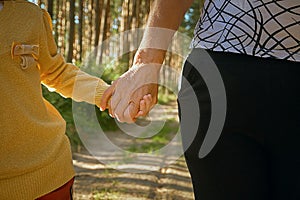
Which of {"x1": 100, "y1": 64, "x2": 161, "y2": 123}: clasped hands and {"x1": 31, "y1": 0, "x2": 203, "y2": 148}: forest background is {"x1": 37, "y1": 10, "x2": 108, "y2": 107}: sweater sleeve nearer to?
{"x1": 100, "y1": 64, "x2": 161, "y2": 123}: clasped hands

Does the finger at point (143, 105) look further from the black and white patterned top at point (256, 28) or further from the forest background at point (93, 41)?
the forest background at point (93, 41)

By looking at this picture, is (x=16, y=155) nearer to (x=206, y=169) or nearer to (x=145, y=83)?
(x=145, y=83)

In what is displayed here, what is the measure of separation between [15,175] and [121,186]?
9.20 feet

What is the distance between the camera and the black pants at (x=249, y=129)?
3.84ft

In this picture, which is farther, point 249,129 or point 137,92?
point 137,92

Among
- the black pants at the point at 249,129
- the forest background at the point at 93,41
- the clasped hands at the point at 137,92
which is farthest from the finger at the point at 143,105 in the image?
the forest background at the point at 93,41

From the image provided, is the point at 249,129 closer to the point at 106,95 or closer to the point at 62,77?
the point at 106,95

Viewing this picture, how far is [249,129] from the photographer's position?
1.19 metres

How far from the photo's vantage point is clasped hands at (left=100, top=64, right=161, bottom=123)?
139 cm

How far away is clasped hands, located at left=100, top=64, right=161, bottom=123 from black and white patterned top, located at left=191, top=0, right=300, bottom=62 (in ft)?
0.66

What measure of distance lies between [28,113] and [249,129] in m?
0.75

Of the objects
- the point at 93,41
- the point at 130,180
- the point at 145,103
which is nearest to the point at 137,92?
the point at 145,103

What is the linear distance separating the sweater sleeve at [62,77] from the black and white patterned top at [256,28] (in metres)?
0.65

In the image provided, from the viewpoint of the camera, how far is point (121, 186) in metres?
4.28
